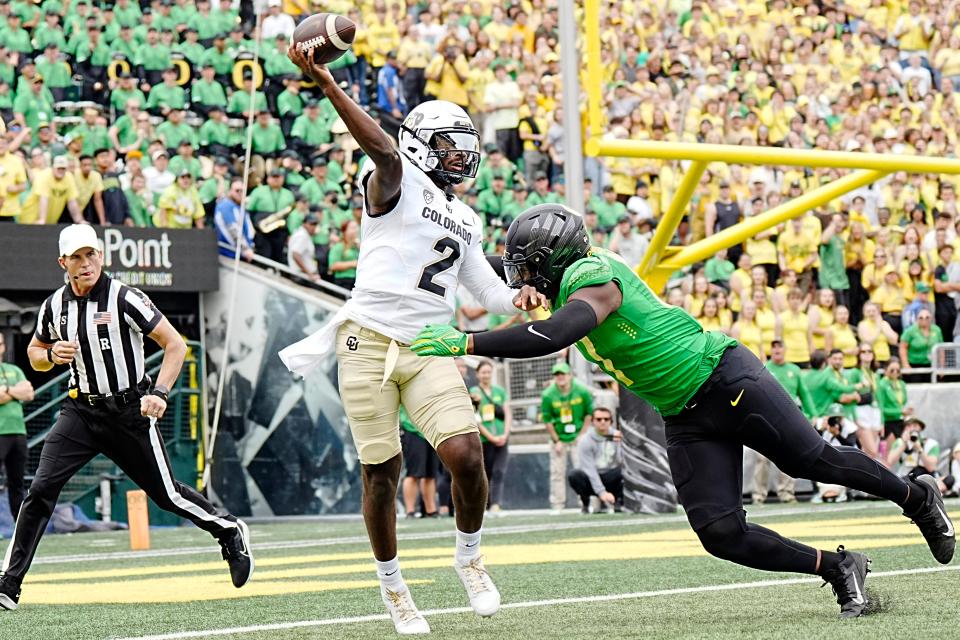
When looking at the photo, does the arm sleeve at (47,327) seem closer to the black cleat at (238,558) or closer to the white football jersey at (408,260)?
the black cleat at (238,558)

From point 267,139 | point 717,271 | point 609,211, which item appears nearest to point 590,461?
point 609,211

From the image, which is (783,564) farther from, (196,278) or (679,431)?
(196,278)

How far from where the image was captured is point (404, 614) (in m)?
5.64

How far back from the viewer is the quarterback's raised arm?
5.36m

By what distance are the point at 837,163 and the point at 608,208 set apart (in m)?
5.57

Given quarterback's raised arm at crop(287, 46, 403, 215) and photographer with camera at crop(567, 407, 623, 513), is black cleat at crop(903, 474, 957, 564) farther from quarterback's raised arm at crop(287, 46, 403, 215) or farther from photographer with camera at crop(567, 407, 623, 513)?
photographer with camera at crop(567, 407, 623, 513)

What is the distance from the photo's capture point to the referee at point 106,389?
290 inches

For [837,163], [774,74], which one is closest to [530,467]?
[774,74]

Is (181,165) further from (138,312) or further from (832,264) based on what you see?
(138,312)

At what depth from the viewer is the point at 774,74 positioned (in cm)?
1324

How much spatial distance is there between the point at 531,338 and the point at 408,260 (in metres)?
1.03

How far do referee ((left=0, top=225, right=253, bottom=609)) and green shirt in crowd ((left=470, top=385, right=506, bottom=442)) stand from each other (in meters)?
7.41

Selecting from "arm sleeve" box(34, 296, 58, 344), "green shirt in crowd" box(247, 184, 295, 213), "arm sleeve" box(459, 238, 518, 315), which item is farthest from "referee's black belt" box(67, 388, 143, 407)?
"green shirt in crowd" box(247, 184, 295, 213)

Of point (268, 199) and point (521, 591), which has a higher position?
point (268, 199)
